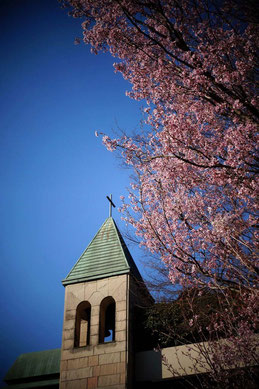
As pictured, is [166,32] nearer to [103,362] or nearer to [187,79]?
[187,79]

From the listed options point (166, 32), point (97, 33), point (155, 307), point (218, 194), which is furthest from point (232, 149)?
point (155, 307)

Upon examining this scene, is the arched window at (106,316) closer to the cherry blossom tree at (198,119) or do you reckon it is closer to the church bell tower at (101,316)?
the church bell tower at (101,316)

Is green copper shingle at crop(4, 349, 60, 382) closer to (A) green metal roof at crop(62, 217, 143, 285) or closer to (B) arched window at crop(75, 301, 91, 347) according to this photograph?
(B) arched window at crop(75, 301, 91, 347)

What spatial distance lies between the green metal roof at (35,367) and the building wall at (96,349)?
164 inches

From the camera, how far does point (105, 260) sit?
13547 mm

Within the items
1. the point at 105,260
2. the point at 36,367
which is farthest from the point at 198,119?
the point at 36,367

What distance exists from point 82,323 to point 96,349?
2.09m

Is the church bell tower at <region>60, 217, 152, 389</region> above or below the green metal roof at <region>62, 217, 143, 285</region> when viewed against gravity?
below

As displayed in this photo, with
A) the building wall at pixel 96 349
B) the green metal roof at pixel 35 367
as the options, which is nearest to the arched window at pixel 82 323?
the building wall at pixel 96 349

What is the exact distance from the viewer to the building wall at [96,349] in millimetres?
10769

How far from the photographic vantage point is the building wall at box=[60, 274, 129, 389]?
10769 mm

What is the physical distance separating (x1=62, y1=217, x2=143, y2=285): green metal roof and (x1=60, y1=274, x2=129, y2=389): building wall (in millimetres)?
277

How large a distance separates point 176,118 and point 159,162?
1.20 meters

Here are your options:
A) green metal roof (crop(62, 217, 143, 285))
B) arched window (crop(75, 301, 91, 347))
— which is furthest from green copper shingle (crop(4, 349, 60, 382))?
green metal roof (crop(62, 217, 143, 285))
